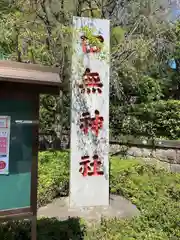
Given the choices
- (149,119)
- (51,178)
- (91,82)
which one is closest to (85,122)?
(91,82)

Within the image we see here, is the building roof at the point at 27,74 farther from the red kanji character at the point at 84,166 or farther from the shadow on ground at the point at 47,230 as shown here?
the shadow on ground at the point at 47,230

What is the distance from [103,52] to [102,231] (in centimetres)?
254

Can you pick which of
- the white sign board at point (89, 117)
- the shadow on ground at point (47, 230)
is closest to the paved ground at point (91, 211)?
the white sign board at point (89, 117)

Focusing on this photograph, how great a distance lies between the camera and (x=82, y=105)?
190 inches

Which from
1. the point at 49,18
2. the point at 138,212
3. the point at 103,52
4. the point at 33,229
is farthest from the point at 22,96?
the point at 49,18

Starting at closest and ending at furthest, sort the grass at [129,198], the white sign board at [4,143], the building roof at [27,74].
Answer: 1. the building roof at [27,74]
2. the white sign board at [4,143]
3. the grass at [129,198]

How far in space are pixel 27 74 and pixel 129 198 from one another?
11.3 feet

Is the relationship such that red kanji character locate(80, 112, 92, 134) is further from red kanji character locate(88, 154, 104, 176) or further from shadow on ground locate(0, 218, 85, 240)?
shadow on ground locate(0, 218, 85, 240)

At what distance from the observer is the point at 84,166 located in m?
4.75

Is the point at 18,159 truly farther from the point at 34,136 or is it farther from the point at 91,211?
the point at 91,211

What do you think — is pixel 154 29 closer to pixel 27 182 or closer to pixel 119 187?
pixel 119 187

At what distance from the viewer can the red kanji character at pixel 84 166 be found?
186 inches

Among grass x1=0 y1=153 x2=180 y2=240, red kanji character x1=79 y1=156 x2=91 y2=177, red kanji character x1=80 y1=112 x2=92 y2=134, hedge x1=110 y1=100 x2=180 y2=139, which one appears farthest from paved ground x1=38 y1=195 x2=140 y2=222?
hedge x1=110 y1=100 x2=180 y2=139

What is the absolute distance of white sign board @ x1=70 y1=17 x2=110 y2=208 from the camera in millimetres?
4738
